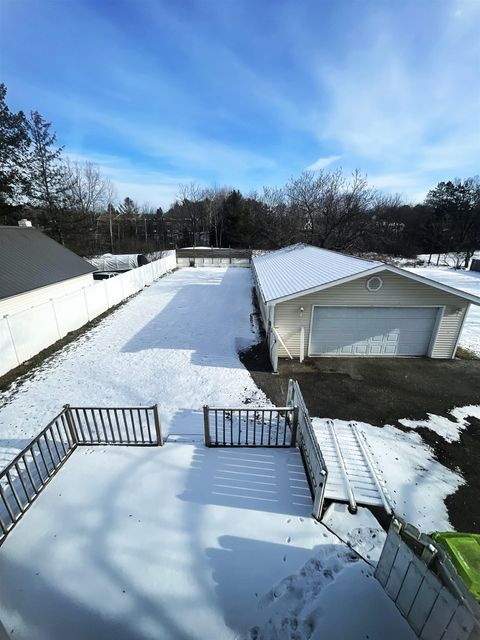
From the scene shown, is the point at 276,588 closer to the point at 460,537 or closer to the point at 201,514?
the point at 201,514

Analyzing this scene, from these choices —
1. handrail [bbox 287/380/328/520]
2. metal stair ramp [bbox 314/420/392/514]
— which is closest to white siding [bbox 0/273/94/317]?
handrail [bbox 287/380/328/520]

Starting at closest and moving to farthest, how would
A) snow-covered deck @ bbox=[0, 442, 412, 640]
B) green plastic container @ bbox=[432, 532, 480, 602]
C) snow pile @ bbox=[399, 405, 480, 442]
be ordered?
green plastic container @ bbox=[432, 532, 480, 602] → snow-covered deck @ bbox=[0, 442, 412, 640] → snow pile @ bbox=[399, 405, 480, 442]

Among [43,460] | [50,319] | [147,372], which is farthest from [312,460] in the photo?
[50,319]

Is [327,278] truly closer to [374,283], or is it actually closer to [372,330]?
[374,283]

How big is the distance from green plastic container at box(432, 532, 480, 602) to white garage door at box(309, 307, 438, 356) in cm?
759

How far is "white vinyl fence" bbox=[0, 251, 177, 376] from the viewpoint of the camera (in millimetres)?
9055

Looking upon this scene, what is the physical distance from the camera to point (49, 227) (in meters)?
23.9

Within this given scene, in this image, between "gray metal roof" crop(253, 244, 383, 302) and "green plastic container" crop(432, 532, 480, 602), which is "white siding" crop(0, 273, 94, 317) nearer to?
"gray metal roof" crop(253, 244, 383, 302)

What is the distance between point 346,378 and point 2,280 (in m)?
13.8

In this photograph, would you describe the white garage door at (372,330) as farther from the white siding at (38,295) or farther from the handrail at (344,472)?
the white siding at (38,295)

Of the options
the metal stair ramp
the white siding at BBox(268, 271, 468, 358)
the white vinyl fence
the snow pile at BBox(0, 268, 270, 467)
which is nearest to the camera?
the metal stair ramp

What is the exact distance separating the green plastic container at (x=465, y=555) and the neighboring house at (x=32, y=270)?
1384cm

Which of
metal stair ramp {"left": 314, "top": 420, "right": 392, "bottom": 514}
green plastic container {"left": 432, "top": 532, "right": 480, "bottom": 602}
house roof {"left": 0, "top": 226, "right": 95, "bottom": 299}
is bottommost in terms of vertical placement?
metal stair ramp {"left": 314, "top": 420, "right": 392, "bottom": 514}

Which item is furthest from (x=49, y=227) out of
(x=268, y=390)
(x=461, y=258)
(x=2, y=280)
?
(x=461, y=258)
